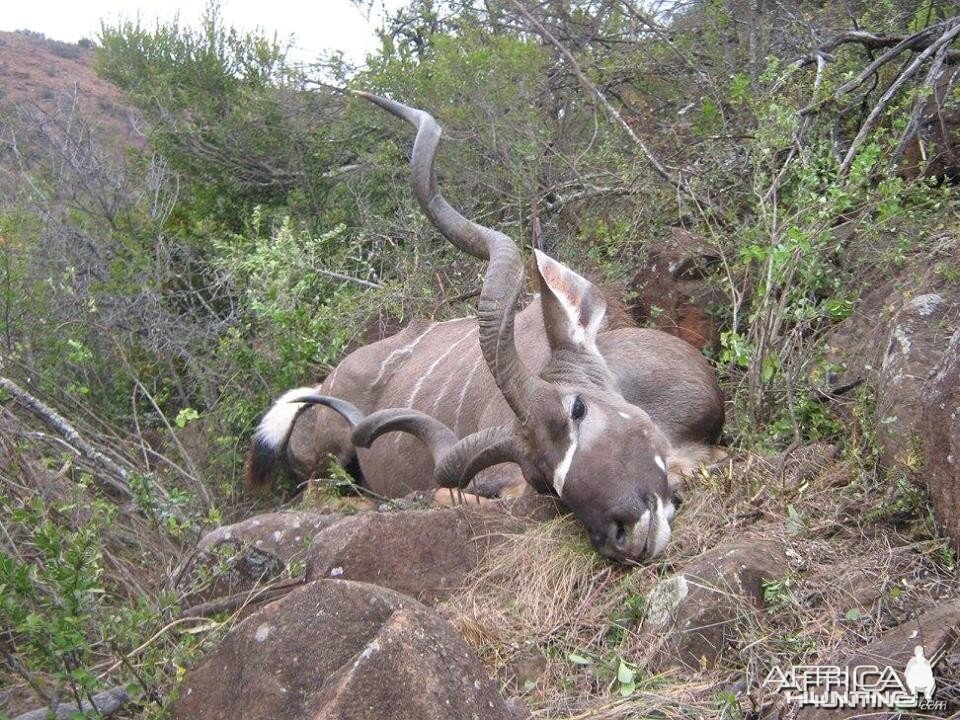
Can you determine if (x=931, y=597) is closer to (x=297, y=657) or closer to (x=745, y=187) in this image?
(x=297, y=657)

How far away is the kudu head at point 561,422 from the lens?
3693 millimetres

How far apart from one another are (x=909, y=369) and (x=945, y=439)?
2.23 ft

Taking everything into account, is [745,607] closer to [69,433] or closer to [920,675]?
[920,675]

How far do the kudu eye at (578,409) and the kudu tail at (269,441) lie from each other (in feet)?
7.71

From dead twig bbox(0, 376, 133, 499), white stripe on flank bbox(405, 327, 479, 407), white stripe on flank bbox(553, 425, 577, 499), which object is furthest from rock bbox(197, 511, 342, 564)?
white stripe on flank bbox(405, 327, 479, 407)

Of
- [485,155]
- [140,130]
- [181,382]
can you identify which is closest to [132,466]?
[181,382]

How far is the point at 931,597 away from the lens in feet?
9.24

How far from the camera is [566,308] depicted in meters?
4.68

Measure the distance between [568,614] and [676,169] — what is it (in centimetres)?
289

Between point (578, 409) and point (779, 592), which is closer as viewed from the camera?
point (779, 592)

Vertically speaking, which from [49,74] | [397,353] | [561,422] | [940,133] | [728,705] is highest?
[49,74]

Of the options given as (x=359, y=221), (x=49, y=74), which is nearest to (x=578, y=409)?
(x=359, y=221)

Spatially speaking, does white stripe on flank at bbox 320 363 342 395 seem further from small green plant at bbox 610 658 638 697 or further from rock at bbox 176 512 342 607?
small green plant at bbox 610 658 638 697

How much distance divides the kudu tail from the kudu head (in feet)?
4.29
